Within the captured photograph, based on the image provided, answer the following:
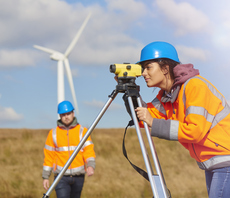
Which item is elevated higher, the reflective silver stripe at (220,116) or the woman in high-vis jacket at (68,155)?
the reflective silver stripe at (220,116)

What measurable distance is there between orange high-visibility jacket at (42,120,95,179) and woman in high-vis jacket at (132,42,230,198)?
2697mm

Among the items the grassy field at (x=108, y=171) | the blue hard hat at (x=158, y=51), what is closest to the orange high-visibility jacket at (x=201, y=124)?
the blue hard hat at (x=158, y=51)

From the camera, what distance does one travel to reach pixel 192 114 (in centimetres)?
282

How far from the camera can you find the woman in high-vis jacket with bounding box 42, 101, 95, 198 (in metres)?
5.53

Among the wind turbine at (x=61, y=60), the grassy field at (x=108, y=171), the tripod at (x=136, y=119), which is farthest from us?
the wind turbine at (x=61, y=60)

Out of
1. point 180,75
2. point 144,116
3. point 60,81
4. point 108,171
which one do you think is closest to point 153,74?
point 180,75

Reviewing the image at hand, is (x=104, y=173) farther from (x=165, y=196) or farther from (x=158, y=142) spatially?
(x=165, y=196)

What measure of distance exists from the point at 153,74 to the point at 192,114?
1.95 ft

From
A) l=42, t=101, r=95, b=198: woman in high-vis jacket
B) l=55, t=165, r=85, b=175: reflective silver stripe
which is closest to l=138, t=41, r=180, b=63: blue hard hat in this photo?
l=42, t=101, r=95, b=198: woman in high-vis jacket

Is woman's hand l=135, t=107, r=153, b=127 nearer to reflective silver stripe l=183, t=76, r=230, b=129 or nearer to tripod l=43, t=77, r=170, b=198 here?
tripod l=43, t=77, r=170, b=198

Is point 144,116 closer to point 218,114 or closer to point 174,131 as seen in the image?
point 174,131

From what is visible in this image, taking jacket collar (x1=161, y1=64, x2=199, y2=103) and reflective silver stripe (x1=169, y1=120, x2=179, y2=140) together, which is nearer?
reflective silver stripe (x1=169, y1=120, x2=179, y2=140)

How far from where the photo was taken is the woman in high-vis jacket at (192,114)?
2.86 m

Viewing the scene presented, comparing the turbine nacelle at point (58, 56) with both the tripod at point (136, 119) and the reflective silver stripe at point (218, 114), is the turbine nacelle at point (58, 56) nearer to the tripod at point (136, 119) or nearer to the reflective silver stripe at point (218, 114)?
the tripod at point (136, 119)
